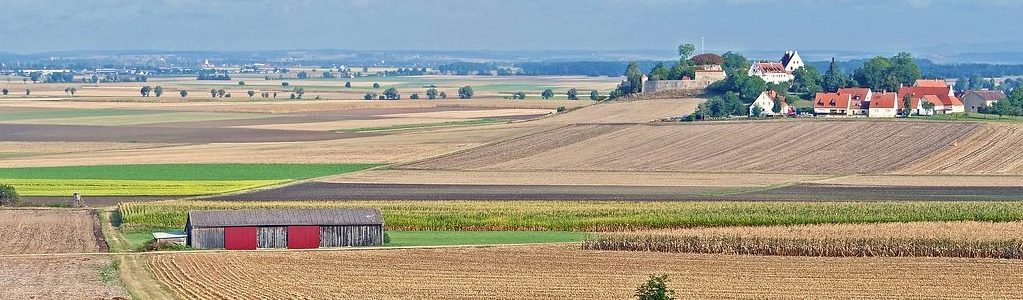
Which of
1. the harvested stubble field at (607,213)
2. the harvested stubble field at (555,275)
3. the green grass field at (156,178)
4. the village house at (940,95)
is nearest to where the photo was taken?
the harvested stubble field at (555,275)

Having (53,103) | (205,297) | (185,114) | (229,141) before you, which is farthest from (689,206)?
(53,103)

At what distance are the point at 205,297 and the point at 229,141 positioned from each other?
67.5 m

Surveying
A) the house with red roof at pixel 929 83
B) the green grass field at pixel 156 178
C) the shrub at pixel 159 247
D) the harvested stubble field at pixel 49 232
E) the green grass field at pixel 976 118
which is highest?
the house with red roof at pixel 929 83

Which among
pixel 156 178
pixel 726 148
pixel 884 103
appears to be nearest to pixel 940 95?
pixel 884 103

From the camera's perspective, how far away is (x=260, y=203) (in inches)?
2783

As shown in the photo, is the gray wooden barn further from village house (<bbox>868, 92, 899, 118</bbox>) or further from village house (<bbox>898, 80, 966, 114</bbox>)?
village house (<bbox>898, 80, 966, 114</bbox>)

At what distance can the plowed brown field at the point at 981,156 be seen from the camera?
3410 inches

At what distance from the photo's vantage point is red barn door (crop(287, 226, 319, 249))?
58.9m

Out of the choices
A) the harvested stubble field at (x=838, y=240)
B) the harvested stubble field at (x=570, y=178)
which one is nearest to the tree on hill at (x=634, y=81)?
the harvested stubble field at (x=570, y=178)

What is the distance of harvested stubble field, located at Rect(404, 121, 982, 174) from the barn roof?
29956mm

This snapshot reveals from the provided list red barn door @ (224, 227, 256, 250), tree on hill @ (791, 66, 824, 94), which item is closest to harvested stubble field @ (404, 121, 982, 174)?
tree on hill @ (791, 66, 824, 94)

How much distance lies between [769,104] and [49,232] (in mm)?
71379

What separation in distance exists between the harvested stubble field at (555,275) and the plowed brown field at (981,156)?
3605cm

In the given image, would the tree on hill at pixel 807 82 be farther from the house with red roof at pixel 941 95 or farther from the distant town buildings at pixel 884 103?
the distant town buildings at pixel 884 103
